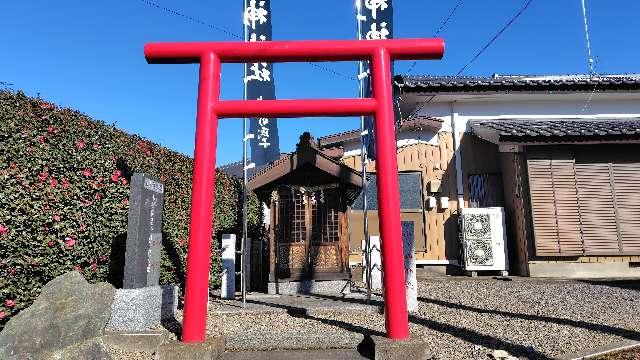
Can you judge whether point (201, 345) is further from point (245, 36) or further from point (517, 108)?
point (517, 108)

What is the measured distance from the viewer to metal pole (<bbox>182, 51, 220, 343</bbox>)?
4051 millimetres

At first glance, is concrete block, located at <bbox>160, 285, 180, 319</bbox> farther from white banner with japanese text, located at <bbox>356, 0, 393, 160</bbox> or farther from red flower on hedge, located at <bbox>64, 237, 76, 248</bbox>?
white banner with japanese text, located at <bbox>356, 0, 393, 160</bbox>

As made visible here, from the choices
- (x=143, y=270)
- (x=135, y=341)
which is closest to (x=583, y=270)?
(x=143, y=270)

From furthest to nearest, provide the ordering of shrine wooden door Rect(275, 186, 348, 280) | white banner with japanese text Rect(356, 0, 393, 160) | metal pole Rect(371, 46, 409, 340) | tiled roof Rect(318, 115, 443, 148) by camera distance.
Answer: tiled roof Rect(318, 115, 443, 148)
shrine wooden door Rect(275, 186, 348, 280)
white banner with japanese text Rect(356, 0, 393, 160)
metal pole Rect(371, 46, 409, 340)

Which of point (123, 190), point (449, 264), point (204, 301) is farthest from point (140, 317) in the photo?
point (449, 264)

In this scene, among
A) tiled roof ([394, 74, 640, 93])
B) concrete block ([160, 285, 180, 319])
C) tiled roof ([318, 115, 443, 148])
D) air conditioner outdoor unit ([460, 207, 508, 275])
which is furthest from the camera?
tiled roof ([394, 74, 640, 93])

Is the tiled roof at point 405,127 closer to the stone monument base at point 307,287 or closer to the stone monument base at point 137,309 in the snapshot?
the stone monument base at point 307,287

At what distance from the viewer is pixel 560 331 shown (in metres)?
5.00

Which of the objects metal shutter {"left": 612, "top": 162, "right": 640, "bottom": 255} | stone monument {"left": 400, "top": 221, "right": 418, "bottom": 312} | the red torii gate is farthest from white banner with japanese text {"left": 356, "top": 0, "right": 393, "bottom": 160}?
metal shutter {"left": 612, "top": 162, "right": 640, "bottom": 255}

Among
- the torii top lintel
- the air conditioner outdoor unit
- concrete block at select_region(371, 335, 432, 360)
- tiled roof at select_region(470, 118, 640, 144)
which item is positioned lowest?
concrete block at select_region(371, 335, 432, 360)

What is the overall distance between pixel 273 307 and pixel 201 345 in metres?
2.73

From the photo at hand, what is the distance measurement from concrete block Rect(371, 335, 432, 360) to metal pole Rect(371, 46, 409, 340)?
144mm

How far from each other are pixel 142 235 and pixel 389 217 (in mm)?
3455

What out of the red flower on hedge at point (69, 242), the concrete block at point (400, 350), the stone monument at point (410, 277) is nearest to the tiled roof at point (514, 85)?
the stone monument at point (410, 277)
